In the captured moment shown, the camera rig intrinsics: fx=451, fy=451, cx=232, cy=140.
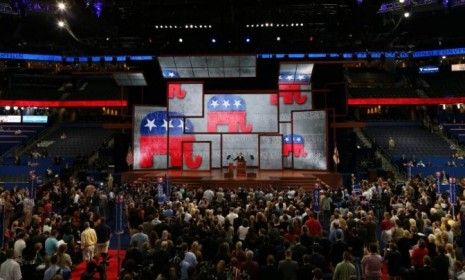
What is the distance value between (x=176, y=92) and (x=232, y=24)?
20.2 feet

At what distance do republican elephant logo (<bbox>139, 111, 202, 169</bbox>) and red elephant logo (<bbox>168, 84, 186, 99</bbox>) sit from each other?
3.81 ft

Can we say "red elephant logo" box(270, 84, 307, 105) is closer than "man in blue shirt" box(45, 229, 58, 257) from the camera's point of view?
No

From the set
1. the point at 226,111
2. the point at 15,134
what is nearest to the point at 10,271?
the point at 226,111

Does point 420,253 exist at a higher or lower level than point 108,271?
higher

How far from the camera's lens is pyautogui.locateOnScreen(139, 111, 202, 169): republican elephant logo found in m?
29.5

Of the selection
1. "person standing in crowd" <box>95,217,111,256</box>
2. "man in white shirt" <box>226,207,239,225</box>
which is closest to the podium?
"man in white shirt" <box>226,207,239,225</box>

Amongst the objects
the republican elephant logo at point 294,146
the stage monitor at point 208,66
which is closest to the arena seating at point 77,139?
the stage monitor at point 208,66

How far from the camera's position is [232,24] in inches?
1226

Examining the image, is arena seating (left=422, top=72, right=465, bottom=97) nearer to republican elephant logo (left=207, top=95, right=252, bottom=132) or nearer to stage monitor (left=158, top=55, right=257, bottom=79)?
republican elephant logo (left=207, top=95, right=252, bottom=132)

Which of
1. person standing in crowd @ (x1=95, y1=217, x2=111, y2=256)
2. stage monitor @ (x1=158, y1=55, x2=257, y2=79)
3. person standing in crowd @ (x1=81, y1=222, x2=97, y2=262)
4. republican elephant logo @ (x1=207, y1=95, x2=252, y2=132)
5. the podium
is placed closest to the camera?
person standing in crowd @ (x1=81, y1=222, x2=97, y2=262)

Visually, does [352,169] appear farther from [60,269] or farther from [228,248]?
[60,269]

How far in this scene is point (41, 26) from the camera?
43906 mm

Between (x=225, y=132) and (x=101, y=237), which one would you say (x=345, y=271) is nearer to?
(x=101, y=237)

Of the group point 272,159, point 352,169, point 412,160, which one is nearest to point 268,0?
point 272,159
